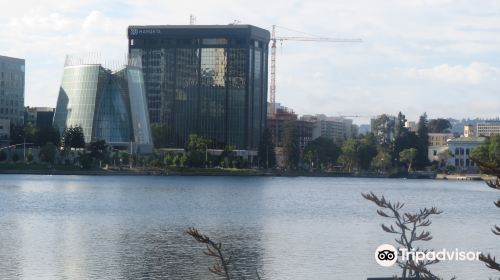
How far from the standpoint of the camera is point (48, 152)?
169m

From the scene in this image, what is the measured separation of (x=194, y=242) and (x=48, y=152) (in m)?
120

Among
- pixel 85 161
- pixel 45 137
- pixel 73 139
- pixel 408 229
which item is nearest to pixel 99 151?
pixel 73 139

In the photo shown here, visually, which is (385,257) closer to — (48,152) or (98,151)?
Result: (48,152)

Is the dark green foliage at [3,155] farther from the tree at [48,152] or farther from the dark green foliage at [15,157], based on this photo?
the tree at [48,152]

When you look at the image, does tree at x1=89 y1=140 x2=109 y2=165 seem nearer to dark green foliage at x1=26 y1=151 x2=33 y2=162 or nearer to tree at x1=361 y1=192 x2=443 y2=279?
dark green foliage at x1=26 y1=151 x2=33 y2=162

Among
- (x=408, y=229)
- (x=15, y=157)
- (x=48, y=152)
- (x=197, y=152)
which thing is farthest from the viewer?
(x=197, y=152)

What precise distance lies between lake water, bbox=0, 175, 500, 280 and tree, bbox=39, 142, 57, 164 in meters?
67.9

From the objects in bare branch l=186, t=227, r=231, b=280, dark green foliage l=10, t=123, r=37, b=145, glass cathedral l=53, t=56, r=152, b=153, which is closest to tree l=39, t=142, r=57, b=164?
dark green foliage l=10, t=123, r=37, b=145

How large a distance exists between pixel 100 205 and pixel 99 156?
91.5m

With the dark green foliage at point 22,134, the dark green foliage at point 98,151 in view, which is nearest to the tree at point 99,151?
the dark green foliage at point 98,151

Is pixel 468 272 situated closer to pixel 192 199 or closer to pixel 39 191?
pixel 192 199

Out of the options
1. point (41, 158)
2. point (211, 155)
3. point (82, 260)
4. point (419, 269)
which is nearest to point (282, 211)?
point (82, 260)

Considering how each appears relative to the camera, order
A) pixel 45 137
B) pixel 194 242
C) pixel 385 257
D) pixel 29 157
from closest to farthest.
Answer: pixel 385 257, pixel 194 242, pixel 29 157, pixel 45 137

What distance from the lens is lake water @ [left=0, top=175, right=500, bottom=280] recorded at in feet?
137
